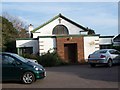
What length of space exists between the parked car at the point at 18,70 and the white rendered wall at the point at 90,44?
69.4ft

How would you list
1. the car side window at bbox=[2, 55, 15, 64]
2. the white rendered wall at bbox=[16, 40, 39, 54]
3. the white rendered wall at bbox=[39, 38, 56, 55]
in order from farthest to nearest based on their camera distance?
the white rendered wall at bbox=[16, 40, 39, 54]
the white rendered wall at bbox=[39, 38, 56, 55]
the car side window at bbox=[2, 55, 15, 64]

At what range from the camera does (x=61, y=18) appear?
4106 centimetres

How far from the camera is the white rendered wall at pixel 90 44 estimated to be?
1396 inches

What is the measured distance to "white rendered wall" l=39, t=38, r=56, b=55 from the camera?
116 ft

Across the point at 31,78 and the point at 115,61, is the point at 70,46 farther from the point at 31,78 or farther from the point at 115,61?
the point at 31,78


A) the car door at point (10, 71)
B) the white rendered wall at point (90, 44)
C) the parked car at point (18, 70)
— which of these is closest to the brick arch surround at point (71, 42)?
the white rendered wall at point (90, 44)

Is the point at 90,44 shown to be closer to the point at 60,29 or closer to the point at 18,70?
the point at 60,29

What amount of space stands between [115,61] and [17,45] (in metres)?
15.0

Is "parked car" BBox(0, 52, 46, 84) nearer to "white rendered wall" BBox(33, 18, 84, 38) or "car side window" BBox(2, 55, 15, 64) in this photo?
"car side window" BBox(2, 55, 15, 64)

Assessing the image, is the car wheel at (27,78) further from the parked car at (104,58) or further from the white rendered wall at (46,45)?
the white rendered wall at (46,45)

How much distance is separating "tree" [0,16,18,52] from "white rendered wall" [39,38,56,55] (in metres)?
6.45

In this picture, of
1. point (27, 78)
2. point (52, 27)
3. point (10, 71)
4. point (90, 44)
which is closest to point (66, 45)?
point (90, 44)

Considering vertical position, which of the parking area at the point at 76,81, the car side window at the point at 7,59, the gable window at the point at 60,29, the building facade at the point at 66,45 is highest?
the gable window at the point at 60,29

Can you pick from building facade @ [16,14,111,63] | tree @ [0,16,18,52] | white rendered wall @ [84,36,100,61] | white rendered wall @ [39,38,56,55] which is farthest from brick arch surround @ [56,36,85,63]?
tree @ [0,16,18,52]
